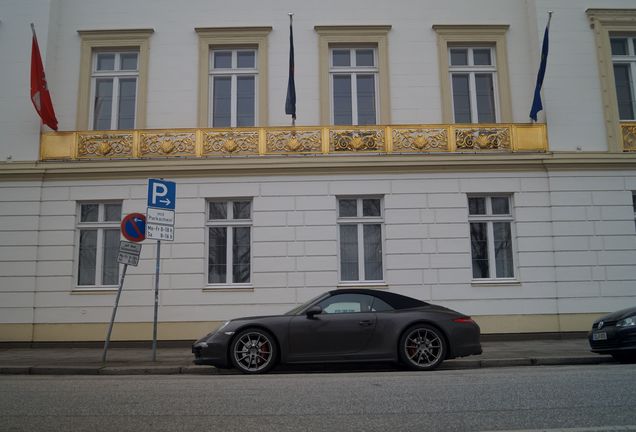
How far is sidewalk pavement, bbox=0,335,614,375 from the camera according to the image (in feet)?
33.3

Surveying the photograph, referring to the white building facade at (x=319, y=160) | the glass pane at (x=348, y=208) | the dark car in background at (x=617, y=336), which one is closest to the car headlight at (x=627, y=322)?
the dark car in background at (x=617, y=336)

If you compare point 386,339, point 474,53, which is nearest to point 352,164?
point 474,53

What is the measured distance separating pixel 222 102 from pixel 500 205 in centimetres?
812

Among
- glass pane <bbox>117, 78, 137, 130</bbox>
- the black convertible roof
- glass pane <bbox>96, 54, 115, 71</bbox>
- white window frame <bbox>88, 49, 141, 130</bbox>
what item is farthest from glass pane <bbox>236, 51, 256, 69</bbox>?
the black convertible roof

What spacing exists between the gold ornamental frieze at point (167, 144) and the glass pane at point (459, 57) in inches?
298

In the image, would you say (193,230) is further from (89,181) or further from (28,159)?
(28,159)

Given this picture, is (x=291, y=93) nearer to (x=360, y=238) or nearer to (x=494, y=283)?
(x=360, y=238)

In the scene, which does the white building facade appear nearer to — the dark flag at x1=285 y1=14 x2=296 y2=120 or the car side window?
the dark flag at x1=285 y1=14 x2=296 y2=120

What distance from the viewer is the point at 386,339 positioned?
945 centimetres

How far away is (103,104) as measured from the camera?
627 inches

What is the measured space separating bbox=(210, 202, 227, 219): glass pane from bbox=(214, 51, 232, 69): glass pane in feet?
13.0

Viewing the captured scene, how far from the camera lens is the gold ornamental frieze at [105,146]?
1511cm

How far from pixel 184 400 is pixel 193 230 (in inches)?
335

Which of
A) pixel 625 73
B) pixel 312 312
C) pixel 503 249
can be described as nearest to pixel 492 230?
pixel 503 249
